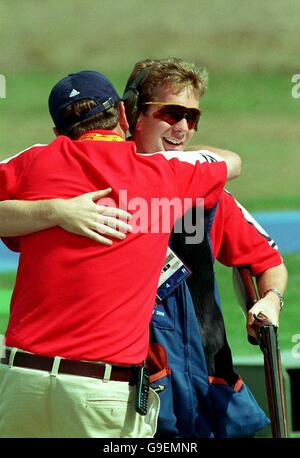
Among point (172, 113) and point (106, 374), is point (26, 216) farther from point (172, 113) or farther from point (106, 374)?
point (172, 113)

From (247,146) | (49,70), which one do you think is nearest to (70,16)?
(49,70)

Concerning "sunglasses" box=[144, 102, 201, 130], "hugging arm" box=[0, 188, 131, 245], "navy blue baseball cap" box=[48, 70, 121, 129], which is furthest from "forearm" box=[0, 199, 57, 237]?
"sunglasses" box=[144, 102, 201, 130]

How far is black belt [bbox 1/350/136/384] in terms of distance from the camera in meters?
3.60

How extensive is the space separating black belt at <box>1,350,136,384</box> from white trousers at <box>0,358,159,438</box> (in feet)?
0.05

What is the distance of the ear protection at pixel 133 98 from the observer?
4.57 m

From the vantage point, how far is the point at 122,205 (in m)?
3.73

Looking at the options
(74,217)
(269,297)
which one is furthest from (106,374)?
(269,297)

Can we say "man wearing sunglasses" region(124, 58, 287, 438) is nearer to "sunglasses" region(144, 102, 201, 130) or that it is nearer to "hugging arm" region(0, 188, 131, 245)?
"sunglasses" region(144, 102, 201, 130)

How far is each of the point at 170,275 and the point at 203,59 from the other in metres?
14.2

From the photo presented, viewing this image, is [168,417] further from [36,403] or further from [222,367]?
[36,403]

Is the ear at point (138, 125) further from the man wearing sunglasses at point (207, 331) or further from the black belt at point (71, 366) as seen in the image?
the black belt at point (71, 366)

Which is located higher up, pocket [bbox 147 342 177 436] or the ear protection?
the ear protection

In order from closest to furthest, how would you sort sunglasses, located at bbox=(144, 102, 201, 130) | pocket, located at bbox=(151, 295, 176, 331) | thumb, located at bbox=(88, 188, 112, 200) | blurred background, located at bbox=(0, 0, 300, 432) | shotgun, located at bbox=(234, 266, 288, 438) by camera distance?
thumb, located at bbox=(88, 188, 112, 200), shotgun, located at bbox=(234, 266, 288, 438), pocket, located at bbox=(151, 295, 176, 331), sunglasses, located at bbox=(144, 102, 201, 130), blurred background, located at bbox=(0, 0, 300, 432)
